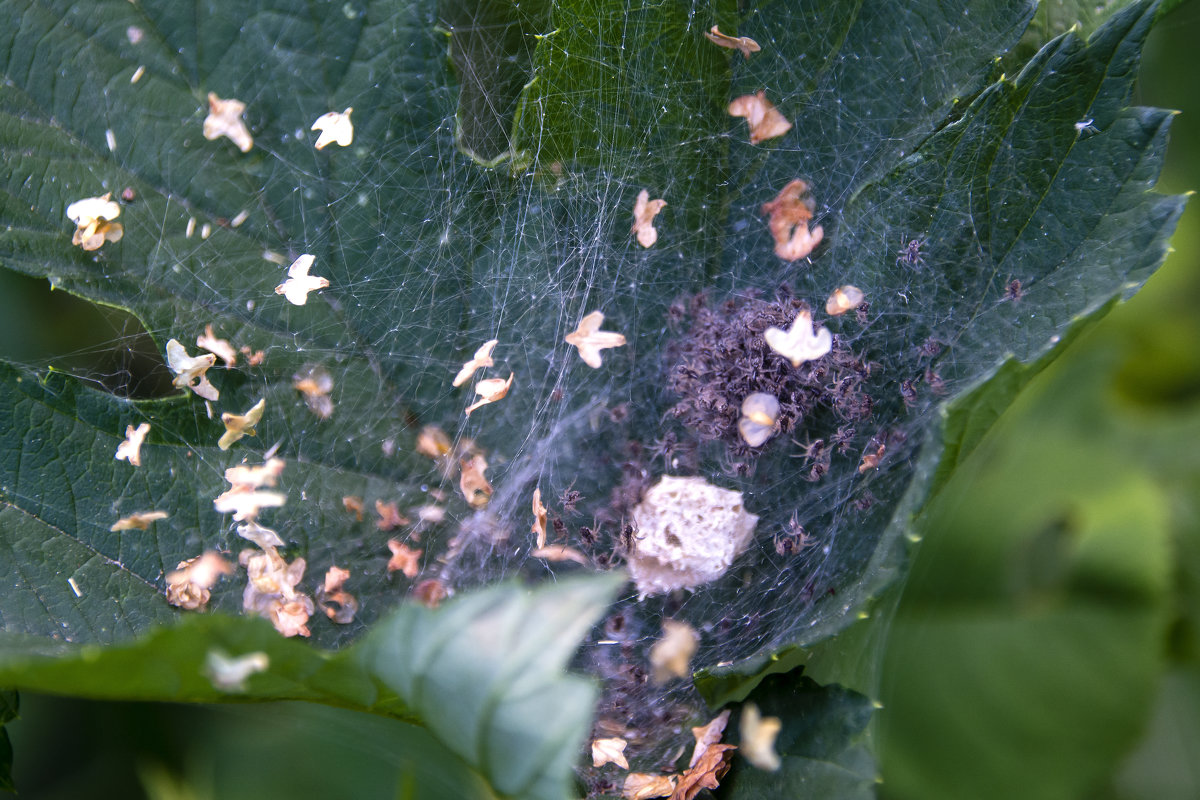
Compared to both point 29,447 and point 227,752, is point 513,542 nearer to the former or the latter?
point 29,447

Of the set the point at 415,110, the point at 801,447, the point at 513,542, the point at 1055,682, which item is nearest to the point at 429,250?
the point at 415,110

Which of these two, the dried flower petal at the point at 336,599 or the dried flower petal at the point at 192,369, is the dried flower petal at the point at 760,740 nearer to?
the dried flower petal at the point at 336,599

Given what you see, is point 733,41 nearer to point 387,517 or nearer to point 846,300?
point 846,300

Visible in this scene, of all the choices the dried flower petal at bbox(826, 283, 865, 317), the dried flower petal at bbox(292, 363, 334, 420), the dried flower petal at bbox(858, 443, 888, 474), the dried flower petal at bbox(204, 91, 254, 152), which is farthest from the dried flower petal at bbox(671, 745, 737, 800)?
the dried flower petal at bbox(204, 91, 254, 152)

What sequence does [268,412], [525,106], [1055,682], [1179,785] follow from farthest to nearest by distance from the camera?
1. [1179,785]
2. [1055,682]
3. [268,412]
4. [525,106]

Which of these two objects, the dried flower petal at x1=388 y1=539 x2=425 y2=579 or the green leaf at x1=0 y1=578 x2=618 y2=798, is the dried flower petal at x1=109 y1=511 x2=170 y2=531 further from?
the green leaf at x1=0 y1=578 x2=618 y2=798

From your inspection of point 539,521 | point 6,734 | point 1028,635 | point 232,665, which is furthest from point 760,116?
point 6,734

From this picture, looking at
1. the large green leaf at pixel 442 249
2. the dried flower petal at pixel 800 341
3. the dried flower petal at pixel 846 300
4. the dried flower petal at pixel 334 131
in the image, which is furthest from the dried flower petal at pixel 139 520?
the dried flower petal at pixel 846 300
